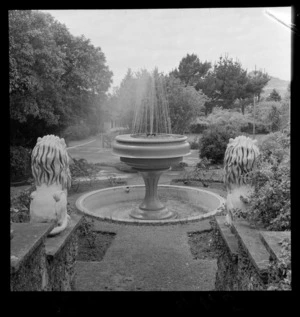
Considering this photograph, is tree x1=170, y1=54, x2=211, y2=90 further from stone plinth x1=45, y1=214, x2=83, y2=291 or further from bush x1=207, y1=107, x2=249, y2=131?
stone plinth x1=45, y1=214, x2=83, y2=291

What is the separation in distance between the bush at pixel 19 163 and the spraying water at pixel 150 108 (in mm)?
3761

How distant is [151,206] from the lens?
21.2 ft

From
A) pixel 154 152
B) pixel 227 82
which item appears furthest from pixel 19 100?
pixel 227 82

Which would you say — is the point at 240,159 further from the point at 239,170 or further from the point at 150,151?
the point at 150,151

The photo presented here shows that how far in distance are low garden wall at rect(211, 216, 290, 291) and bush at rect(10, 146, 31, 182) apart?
5.84m

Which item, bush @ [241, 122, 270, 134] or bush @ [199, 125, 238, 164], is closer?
bush @ [199, 125, 238, 164]

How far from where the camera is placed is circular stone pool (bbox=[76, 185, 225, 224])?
6.84 m

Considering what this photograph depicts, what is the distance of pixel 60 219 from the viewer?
131 inches

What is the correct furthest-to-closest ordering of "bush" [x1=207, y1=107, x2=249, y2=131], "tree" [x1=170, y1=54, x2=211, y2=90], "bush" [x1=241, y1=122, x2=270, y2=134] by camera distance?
"tree" [x1=170, y1=54, x2=211, y2=90] → "bush" [x1=241, y1=122, x2=270, y2=134] → "bush" [x1=207, y1=107, x2=249, y2=131]

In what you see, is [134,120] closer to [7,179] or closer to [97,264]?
[97,264]

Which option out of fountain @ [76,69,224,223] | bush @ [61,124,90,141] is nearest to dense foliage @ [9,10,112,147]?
bush @ [61,124,90,141]

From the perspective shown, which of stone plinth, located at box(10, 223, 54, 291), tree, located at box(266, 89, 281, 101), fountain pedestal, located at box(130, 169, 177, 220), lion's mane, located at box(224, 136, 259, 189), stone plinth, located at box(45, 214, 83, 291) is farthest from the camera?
tree, located at box(266, 89, 281, 101)

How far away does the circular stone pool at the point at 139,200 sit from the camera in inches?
269
